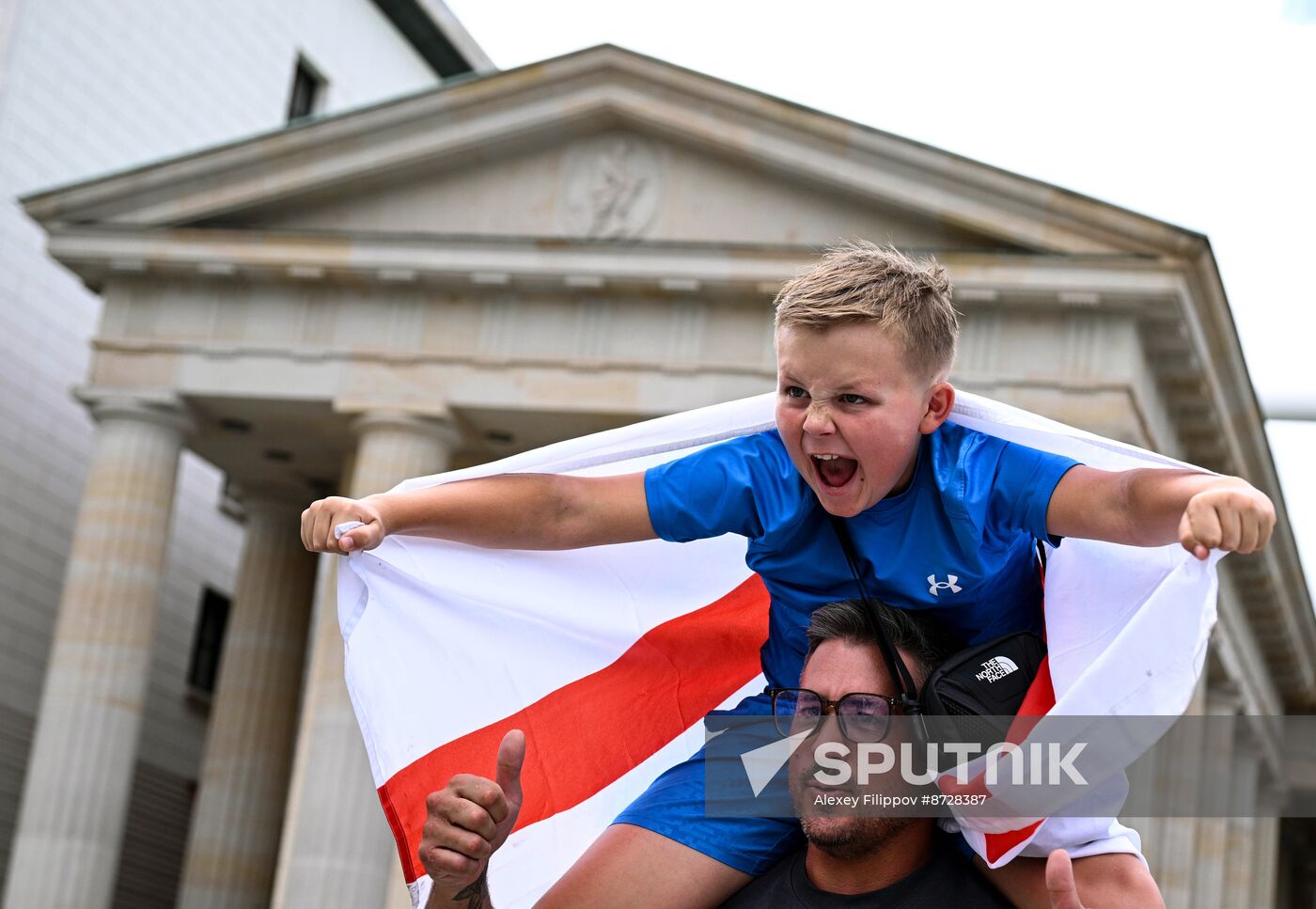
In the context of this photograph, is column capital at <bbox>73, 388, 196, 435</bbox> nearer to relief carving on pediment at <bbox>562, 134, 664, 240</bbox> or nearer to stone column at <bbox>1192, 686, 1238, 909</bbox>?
relief carving on pediment at <bbox>562, 134, 664, 240</bbox>

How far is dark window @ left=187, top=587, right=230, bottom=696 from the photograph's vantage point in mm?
38531

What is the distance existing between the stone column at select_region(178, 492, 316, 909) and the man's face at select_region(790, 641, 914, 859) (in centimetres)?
2910

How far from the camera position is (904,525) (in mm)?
4121

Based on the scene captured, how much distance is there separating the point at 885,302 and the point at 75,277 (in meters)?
32.3

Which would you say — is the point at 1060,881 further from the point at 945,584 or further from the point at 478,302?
the point at 478,302

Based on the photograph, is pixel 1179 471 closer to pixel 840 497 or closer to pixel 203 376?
pixel 840 497

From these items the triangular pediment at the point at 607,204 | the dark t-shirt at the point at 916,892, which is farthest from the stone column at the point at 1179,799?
the dark t-shirt at the point at 916,892

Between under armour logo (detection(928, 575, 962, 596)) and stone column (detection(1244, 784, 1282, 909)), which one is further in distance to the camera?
stone column (detection(1244, 784, 1282, 909))

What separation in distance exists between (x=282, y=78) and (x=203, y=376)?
1602 cm

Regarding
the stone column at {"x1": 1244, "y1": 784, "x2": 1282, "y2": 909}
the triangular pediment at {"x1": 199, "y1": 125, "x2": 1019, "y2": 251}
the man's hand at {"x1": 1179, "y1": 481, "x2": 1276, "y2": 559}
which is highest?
the triangular pediment at {"x1": 199, "y1": 125, "x2": 1019, "y2": 251}

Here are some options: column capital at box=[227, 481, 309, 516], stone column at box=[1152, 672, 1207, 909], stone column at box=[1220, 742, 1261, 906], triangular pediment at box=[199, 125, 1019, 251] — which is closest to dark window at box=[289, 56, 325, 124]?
column capital at box=[227, 481, 309, 516]

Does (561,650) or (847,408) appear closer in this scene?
(847,408)

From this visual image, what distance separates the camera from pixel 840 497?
13.1 feet

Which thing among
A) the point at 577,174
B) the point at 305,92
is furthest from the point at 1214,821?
the point at 305,92
